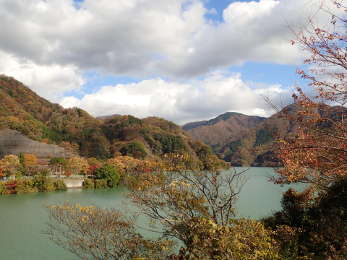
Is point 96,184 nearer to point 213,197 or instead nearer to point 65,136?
point 213,197

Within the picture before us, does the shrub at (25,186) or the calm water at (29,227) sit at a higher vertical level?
the shrub at (25,186)

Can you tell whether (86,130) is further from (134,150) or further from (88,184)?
(88,184)

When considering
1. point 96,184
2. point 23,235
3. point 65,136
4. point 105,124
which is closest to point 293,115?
point 23,235

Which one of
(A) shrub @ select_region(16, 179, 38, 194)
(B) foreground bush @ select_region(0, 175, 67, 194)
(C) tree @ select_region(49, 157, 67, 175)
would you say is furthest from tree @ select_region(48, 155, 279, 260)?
(C) tree @ select_region(49, 157, 67, 175)

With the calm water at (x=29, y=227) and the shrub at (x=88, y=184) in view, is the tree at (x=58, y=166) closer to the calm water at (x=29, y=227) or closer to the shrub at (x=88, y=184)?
the shrub at (x=88, y=184)

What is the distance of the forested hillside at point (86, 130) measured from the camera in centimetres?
6251

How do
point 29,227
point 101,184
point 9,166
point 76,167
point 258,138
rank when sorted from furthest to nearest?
point 258,138 → point 76,167 → point 101,184 → point 9,166 → point 29,227

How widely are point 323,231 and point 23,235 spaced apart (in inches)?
445

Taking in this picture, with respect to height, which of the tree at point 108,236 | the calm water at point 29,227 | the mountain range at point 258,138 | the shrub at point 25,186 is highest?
the mountain range at point 258,138

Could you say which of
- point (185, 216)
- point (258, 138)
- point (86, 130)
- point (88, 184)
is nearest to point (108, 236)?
point (185, 216)

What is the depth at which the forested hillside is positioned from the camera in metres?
62.5

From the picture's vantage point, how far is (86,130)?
79375mm

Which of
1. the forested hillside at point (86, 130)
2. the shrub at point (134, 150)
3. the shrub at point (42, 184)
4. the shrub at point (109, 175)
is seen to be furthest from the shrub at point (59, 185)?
the shrub at point (134, 150)

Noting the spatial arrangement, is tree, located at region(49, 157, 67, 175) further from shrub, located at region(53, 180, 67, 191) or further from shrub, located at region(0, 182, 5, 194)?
shrub, located at region(0, 182, 5, 194)
